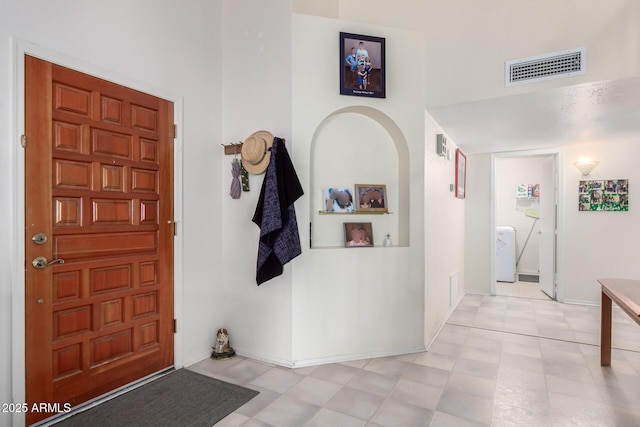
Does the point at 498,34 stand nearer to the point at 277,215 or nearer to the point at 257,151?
the point at 257,151

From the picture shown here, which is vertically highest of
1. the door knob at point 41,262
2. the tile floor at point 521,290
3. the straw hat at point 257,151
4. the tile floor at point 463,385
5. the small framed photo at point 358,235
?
the straw hat at point 257,151

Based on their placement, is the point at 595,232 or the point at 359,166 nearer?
the point at 359,166

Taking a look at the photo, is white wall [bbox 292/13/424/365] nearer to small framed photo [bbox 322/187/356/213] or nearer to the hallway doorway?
small framed photo [bbox 322/187/356/213]

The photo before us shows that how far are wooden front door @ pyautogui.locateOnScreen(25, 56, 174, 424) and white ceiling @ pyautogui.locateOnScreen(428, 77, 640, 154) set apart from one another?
2441 mm

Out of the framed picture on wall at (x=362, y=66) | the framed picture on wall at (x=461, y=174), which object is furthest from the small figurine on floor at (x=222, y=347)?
the framed picture on wall at (x=461, y=174)

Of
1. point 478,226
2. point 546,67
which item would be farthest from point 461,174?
point 546,67

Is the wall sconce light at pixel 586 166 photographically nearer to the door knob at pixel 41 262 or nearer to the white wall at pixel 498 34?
the white wall at pixel 498 34

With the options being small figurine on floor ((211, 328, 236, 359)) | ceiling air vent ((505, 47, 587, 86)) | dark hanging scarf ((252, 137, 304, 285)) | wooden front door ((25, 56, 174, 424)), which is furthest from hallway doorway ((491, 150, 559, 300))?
wooden front door ((25, 56, 174, 424))

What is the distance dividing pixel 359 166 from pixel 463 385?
1874mm

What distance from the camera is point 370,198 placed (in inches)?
120

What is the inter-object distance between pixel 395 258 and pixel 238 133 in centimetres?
173

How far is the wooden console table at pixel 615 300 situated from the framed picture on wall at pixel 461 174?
6.93ft

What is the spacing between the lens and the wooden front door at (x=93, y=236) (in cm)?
191

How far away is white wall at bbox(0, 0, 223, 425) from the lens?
1.80 metres
